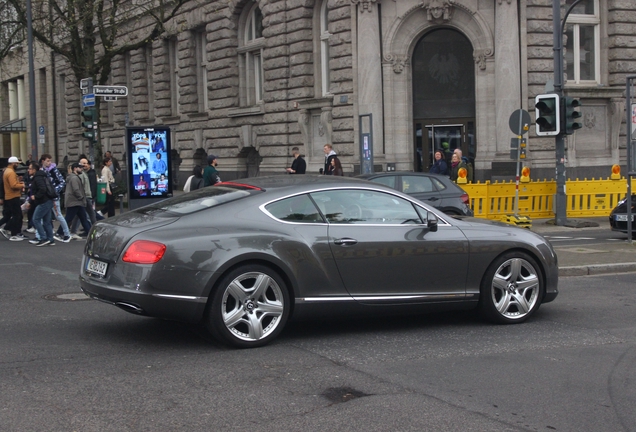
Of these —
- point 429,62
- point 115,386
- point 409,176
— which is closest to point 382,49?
point 429,62

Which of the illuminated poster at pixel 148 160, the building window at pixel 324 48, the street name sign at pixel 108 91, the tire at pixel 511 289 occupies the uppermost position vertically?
the building window at pixel 324 48

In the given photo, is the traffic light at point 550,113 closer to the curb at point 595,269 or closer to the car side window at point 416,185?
the car side window at point 416,185

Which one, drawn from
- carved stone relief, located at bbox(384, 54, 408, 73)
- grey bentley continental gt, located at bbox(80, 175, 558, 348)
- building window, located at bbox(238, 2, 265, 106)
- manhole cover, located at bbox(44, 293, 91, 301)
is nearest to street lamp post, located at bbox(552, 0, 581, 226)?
carved stone relief, located at bbox(384, 54, 408, 73)

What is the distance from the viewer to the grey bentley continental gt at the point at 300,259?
7.09 metres

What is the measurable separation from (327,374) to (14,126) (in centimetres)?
5454

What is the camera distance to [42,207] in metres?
17.1

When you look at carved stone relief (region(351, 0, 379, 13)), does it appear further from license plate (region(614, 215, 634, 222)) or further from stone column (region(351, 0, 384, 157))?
license plate (region(614, 215, 634, 222))

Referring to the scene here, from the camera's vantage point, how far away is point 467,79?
27.6 meters

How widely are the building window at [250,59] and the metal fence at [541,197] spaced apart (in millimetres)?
15013

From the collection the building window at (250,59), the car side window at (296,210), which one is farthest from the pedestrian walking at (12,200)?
the building window at (250,59)

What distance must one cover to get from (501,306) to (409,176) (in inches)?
336

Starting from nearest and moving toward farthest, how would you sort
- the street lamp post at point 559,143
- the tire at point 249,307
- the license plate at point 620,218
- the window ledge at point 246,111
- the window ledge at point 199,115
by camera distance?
the tire at point 249,307, the license plate at point 620,218, the street lamp post at point 559,143, the window ledge at point 246,111, the window ledge at point 199,115

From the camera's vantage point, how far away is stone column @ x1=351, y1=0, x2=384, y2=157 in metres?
27.9

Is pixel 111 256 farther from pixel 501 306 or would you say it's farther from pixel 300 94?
pixel 300 94
